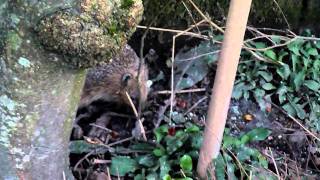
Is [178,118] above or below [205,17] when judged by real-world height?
below

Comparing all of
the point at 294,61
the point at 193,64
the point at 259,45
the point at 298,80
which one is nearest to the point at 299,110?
the point at 298,80

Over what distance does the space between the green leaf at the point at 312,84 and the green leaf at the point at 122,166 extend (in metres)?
0.97

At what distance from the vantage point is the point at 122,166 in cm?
213

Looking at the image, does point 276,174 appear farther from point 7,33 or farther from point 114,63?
point 7,33

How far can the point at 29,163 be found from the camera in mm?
1742

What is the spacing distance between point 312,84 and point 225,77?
105 cm

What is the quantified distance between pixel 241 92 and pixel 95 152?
762mm

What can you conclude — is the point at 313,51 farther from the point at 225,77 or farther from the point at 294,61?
Answer: the point at 225,77

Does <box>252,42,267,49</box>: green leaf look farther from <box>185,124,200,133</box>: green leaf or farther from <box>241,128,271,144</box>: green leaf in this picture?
<box>185,124,200,133</box>: green leaf

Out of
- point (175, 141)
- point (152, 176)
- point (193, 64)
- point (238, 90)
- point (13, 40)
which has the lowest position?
point (152, 176)

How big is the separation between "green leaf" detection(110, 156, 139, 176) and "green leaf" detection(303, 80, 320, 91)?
38.2 inches

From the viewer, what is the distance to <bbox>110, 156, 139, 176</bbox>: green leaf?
2.12 meters

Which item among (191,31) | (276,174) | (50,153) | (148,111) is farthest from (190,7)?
(50,153)

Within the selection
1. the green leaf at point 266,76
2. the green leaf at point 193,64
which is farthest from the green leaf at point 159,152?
the green leaf at point 266,76
